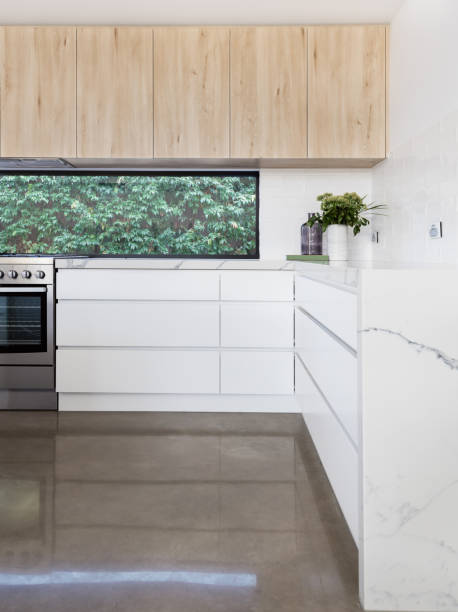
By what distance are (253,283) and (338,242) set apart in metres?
0.72

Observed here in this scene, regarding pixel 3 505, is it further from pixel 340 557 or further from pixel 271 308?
pixel 271 308

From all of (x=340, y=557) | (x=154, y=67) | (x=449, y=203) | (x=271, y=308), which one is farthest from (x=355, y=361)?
(x=154, y=67)

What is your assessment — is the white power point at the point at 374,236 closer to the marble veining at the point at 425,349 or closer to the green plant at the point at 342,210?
the green plant at the point at 342,210

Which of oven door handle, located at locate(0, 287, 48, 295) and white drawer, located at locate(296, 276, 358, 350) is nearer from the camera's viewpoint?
white drawer, located at locate(296, 276, 358, 350)

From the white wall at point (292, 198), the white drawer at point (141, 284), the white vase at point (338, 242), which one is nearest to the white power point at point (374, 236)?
the white wall at point (292, 198)

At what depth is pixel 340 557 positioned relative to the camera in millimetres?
1786

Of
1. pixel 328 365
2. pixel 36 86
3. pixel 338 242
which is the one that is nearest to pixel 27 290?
pixel 36 86

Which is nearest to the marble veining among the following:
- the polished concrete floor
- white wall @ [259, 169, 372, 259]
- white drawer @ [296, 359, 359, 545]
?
white drawer @ [296, 359, 359, 545]

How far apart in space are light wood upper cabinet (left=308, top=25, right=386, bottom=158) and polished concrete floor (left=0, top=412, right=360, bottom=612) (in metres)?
1.86

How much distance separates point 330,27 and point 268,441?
2613mm

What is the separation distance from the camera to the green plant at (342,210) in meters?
3.82

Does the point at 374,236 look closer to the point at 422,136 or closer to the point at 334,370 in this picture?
the point at 422,136

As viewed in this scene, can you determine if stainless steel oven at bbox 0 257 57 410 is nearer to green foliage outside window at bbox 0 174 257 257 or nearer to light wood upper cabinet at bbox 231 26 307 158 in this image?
green foliage outside window at bbox 0 174 257 257

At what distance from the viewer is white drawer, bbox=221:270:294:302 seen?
139 inches
